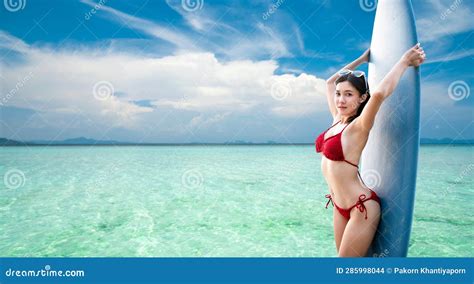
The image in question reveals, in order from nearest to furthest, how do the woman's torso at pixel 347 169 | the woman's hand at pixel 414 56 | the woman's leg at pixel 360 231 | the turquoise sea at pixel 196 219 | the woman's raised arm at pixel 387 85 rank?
the woman's raised arm at pixel 387 85 < the woman's hand at pixel 414 56 < the woman's torso at pixel 347 169 < the woman's leg at pixel 360 231 < the turquoise sea at pixel 196 219

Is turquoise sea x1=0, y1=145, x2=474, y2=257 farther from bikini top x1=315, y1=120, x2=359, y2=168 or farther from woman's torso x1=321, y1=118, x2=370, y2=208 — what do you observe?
bikini top x1=315, y1=120, x2=359, y2=168

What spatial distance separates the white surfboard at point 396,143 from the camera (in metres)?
2.16

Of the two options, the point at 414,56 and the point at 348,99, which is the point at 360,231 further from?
the point at 414,56

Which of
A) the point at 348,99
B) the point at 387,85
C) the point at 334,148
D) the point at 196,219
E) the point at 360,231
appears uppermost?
the point at 196,219

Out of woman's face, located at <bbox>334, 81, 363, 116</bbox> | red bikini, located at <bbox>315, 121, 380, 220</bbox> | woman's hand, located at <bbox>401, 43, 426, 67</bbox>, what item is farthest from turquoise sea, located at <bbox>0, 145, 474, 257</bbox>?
woman's hand, located at <bbox>401, 43, 426, 67</bbox>

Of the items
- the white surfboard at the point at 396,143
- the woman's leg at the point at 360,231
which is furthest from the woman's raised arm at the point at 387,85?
the woman's leg at the point at 360,231

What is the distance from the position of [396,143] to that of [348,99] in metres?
0.48

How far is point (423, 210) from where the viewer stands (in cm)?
668

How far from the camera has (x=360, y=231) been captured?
83.0 inches

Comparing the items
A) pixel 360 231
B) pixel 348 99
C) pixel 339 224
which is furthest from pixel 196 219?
pixel 348 99

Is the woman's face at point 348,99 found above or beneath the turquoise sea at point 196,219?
beneath

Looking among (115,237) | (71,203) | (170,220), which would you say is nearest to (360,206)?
(115,237)

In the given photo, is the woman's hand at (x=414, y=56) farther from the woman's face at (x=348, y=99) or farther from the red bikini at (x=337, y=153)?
the red bikini at (x=337, y=153)
